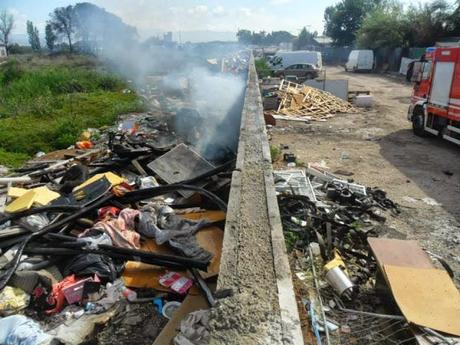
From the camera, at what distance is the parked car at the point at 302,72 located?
78.2 ft

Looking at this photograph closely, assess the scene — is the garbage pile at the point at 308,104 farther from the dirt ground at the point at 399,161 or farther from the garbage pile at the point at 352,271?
the garbage pile at the point at 352,271

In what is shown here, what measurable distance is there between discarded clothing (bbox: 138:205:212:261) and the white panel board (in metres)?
8.03

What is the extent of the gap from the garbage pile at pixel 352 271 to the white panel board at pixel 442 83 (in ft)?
16.4

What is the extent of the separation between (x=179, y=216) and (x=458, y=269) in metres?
3.56

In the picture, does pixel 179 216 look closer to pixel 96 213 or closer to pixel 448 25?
pixel 96 213

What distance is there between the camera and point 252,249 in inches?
127

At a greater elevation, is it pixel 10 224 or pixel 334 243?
pixel 10 224

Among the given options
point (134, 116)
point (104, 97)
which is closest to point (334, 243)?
point (134, 116)

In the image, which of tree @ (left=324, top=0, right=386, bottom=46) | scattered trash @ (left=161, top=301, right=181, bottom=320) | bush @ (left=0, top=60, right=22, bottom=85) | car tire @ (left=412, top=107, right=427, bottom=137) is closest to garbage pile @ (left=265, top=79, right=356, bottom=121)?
car tire @ (left=412, top=107, right=427, bottom=137)

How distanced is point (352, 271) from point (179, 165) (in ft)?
11.3

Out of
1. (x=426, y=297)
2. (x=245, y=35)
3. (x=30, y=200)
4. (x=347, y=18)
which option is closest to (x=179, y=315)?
(x=426, y=297)

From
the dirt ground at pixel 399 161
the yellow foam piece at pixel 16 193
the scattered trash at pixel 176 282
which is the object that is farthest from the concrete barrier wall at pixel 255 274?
the yellow foam piece at pixel 16 193

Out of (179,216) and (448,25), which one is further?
(448,25)

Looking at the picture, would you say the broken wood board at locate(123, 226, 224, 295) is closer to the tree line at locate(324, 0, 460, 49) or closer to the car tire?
the car tire
